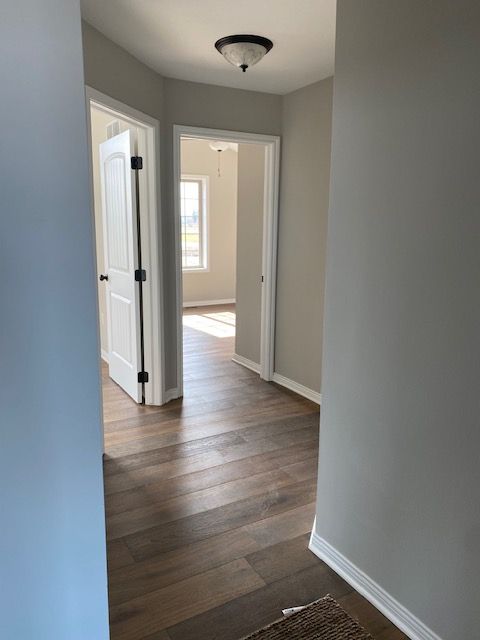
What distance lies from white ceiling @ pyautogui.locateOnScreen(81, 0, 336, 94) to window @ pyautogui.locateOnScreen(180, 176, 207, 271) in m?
4.60

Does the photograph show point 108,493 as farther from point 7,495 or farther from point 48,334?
point 48,334

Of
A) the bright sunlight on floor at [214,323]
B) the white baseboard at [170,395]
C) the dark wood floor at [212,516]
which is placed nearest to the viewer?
the dark wood floor at [212,516]

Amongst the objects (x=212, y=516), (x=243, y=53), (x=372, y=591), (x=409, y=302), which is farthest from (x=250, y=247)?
(x=372, y=591)

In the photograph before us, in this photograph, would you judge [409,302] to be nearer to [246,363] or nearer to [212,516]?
[212,516]

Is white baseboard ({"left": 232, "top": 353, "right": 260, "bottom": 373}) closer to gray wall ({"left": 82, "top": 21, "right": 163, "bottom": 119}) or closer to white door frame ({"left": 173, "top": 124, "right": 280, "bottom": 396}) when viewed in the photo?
white door frame ({"left": 173, "top": 124, "right": 280, "bottom": 396})

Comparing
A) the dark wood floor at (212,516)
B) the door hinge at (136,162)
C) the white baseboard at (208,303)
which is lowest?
the dark wood floor at (212,516)

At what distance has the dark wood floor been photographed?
5.99ft

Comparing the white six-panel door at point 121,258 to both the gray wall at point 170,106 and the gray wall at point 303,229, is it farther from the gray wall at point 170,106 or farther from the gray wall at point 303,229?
the gray wall at point 303,229

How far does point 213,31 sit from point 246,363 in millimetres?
3100

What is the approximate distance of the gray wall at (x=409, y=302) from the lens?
1.41 metres

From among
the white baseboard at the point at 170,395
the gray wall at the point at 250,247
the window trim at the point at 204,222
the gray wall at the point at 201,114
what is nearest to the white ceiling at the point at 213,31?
the gray wall at the point at 201,114

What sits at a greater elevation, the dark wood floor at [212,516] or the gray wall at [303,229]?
the gray wall at [303,229]

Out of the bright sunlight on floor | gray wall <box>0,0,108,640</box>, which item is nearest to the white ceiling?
gray wall <box>0,0,108,640</box>

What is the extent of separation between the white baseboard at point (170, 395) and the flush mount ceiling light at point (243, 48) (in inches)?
97.0
